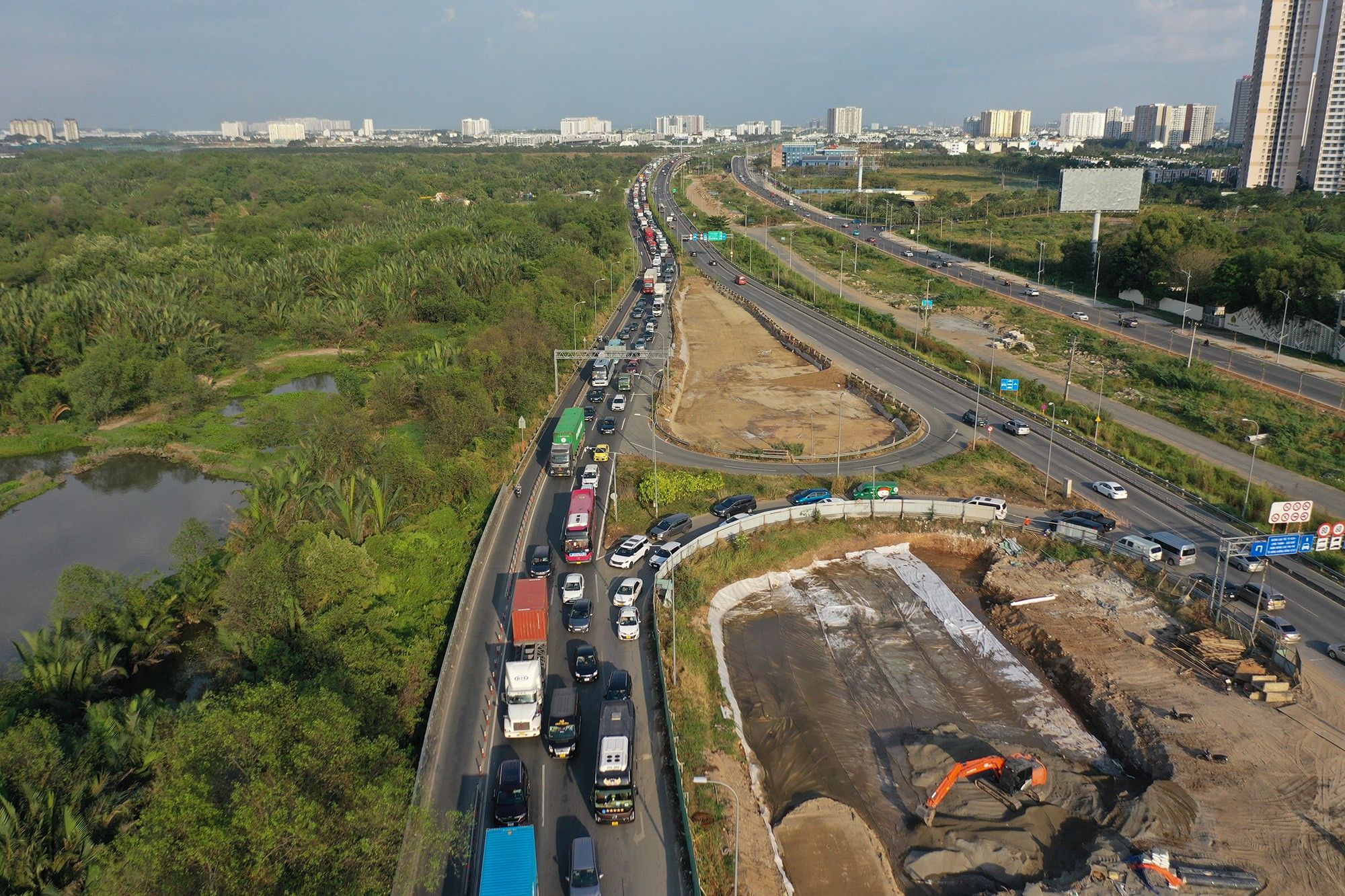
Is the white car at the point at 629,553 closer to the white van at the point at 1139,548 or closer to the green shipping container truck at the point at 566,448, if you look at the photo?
the green shipping container truck at the point at 566,448

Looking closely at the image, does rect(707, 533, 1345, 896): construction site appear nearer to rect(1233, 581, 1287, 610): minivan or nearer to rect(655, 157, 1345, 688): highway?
rect(1233, 581, 1287, 610): minivan

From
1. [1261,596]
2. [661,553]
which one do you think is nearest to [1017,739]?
[1261,596]

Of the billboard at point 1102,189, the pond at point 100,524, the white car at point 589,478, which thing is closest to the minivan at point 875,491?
the white car at point 589,478

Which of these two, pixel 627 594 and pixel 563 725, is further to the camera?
pixel 627 594

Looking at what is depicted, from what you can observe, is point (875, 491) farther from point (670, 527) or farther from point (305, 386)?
point (305, 386)

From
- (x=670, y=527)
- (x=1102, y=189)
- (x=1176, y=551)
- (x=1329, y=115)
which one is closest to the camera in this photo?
(x=1176, y=551)

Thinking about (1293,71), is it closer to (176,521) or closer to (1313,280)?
(1313,280)

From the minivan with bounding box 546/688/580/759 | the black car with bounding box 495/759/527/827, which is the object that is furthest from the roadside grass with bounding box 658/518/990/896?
the black car with bounding box 495/759/527/827
